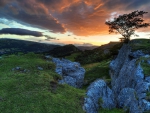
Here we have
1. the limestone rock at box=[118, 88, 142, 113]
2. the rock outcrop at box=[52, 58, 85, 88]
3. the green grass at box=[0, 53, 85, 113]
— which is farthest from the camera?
the rock outcrop at box=[52, 58, 85, 88]

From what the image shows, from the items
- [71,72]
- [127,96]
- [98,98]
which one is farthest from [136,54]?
[98,98]

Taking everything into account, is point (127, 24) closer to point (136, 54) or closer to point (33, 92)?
point (136, 54)

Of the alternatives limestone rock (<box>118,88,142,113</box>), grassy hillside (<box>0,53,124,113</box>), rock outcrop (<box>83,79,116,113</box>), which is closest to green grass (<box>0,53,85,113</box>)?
grassy hillside (<box>0,53,124,113</box>)

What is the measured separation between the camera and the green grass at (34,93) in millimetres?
20795

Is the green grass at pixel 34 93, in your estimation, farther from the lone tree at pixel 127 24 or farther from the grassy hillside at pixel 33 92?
the lone tree at pixel 127 24

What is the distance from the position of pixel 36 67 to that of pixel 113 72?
28.5m

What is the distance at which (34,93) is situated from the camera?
2348 cm

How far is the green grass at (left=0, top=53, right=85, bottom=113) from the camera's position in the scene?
68.2 feet

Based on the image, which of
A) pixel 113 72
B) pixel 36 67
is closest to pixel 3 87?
pixel 36 67

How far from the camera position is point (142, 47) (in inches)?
1785

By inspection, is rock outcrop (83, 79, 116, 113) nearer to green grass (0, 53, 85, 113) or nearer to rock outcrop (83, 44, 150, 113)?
rock outcrop (83, 44, 150, 113)

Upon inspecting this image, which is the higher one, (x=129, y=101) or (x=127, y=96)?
(x=127, y=96)

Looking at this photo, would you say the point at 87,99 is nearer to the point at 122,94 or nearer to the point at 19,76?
the point at 122,94

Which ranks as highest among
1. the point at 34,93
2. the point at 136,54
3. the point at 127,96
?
the point at 136,54
